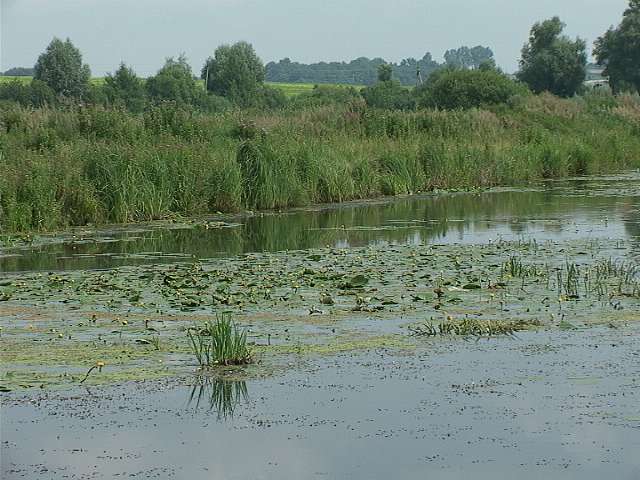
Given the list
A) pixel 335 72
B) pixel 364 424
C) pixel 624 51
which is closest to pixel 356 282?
pixel 364 424

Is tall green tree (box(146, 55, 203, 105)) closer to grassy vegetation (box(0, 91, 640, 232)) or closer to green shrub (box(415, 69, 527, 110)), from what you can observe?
green shrub (box(415, 69, 527, 110))

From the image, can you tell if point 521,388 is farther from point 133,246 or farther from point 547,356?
point 133,246

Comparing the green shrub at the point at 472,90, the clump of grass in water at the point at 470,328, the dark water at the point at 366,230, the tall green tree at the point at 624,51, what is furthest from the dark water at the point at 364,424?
the tall green tree at the point at 624,51

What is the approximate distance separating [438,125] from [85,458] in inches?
957

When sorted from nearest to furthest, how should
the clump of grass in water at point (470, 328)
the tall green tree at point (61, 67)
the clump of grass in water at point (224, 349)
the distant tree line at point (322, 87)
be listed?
the clump of grass in water at point (224, 349), the clump of grass in water at point (470, 328), the distant tree line at point (322, 87), the tall green tree at point (61, 67)

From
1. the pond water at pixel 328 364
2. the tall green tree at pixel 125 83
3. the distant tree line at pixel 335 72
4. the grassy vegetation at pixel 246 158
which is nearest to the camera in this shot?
the pond water at pixel 328 364

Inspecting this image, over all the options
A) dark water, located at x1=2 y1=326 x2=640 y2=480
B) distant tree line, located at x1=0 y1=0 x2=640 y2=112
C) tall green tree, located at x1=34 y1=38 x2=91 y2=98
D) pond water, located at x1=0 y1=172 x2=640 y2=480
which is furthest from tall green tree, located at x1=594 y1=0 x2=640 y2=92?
dark water, located at x1=2 y1=326 x2=640 y2=480

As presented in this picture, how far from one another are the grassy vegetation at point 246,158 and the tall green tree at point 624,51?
131ft

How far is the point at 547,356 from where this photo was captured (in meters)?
9.59

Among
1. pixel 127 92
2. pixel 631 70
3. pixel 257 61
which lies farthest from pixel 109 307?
pixel 257 61

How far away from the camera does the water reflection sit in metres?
8.27

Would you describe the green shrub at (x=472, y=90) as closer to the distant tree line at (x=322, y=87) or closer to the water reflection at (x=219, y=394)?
the distant tree line at (x=322, y=87)

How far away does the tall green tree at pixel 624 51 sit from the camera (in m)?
71.9

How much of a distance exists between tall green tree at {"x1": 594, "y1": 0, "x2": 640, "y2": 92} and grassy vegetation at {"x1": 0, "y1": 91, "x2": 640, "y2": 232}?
40.0 metres
